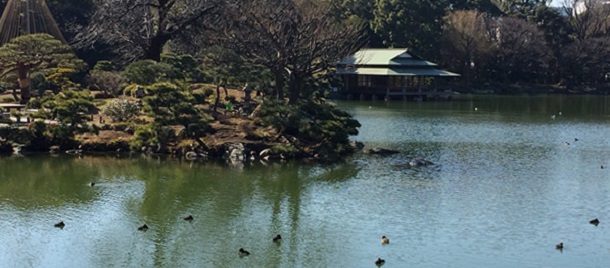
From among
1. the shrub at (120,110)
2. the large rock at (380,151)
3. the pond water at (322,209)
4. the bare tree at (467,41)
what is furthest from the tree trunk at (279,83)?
the bare tree at (467,41)

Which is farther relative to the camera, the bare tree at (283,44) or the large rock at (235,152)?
the bare tree at (283,44)

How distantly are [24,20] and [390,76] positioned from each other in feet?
94.6

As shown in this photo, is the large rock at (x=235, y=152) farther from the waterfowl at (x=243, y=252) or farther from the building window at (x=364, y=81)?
the building window at (x=364, y=81)

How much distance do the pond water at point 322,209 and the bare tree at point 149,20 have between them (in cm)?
1208

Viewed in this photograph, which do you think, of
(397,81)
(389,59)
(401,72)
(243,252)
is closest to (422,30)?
(397,81)

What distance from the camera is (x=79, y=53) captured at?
52.6 meters

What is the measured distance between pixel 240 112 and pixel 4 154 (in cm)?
943

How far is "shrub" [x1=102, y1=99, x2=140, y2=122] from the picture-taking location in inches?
1198

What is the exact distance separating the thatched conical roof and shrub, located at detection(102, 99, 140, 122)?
12.8 meters

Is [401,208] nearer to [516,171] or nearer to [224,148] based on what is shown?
[516,171]

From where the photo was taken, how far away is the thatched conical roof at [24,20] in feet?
133

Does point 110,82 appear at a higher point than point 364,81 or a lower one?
higher

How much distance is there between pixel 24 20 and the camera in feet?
135

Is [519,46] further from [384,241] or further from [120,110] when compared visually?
[384,241]
